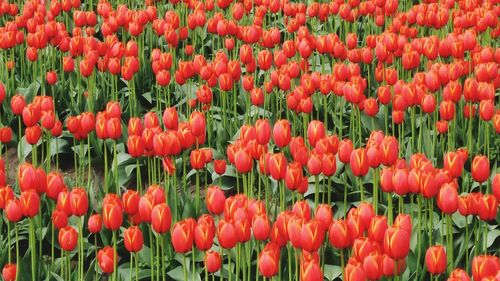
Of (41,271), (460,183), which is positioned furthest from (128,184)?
(460,183)

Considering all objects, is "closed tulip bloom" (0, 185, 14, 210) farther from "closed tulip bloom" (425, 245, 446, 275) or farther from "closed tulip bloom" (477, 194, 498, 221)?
"closed tulip bloom" (477, 194, 498, 221)

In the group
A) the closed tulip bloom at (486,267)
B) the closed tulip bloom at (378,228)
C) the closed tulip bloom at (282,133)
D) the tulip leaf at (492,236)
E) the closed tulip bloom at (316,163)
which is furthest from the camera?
the tulip leaf at (492,236)

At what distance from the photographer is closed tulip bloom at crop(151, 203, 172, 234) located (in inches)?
128

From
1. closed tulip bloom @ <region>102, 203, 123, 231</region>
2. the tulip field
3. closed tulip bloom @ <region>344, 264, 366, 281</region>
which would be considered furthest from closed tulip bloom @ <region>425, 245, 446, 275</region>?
closed tulip bloom @ <region>102, 203, 123, 231</region>

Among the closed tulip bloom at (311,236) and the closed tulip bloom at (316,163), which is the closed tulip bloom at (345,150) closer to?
the closed tulip bloom at (316,163)

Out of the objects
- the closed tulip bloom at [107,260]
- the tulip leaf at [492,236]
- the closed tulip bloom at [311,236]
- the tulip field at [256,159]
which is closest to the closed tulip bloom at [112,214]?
the tulip field at [256,159]

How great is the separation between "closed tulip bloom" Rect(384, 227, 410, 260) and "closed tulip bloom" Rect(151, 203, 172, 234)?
83 cm

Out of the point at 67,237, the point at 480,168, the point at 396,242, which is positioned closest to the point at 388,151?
the point at 480,168

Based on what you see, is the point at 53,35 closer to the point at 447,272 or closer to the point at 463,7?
the point at 463,7

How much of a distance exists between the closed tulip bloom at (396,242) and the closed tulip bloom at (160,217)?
2.72 feet

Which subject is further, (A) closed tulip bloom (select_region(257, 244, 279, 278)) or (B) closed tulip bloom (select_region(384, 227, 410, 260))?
(A) closed tulip bloom (select_region(257, 244, 279, 278))

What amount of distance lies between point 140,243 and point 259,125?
97 centimetres

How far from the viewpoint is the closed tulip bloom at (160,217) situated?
3.24 metres

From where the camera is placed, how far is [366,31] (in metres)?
7.90
